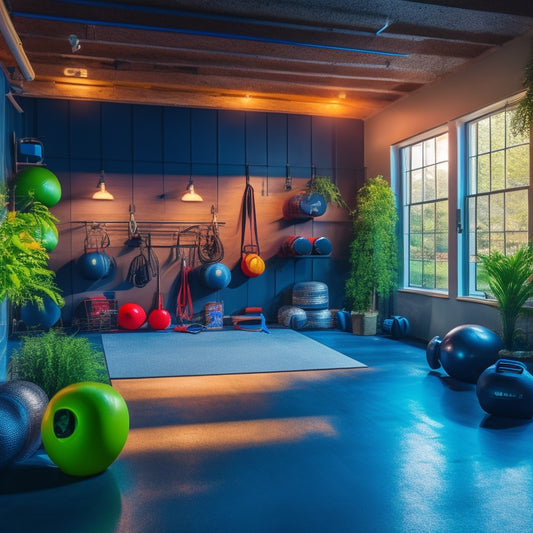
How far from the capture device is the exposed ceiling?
545cm

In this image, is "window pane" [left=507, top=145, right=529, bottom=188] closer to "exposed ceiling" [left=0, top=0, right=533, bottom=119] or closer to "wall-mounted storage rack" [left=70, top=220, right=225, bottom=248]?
"exposed ceiling" [left=0, top=0, right=533, bottom=119]

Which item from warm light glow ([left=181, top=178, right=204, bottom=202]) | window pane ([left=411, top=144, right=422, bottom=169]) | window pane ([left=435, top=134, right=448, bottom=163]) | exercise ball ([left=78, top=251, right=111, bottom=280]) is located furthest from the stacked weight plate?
exercise ball ([left=78, top=251, right=111, bottom=280])

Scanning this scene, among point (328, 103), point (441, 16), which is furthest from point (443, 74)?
point (328, 103)

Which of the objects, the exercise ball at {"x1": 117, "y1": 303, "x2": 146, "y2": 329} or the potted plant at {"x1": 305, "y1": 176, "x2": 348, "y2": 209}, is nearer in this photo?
the exercise ball at {"x1": 117, "y1": 303, "x2": 146, "y2": 329}

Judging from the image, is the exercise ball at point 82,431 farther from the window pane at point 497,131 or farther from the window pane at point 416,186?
the window pane at point 416,186

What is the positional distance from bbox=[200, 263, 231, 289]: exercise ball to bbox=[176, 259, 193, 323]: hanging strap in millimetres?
356

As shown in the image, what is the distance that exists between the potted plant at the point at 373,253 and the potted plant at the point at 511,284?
2.46 metres

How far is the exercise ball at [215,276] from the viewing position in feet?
27.6

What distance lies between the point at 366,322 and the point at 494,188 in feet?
9.16

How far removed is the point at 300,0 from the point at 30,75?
302 cm

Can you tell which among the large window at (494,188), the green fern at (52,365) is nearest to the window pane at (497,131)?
the large window at (494,188)

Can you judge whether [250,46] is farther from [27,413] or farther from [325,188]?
[27,413]

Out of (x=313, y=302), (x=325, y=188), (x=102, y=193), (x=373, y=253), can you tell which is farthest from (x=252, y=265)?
(x=102, y=193)

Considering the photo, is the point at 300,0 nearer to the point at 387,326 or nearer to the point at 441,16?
the point at 441,16
